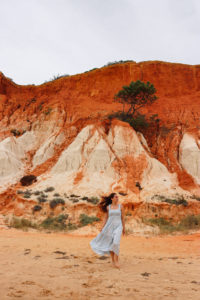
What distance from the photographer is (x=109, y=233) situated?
566 cm

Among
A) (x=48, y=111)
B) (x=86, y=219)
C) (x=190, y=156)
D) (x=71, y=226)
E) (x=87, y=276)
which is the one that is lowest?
(x=71, y=226)

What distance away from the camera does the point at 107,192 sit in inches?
582

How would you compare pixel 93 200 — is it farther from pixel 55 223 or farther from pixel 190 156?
pixel 190 156

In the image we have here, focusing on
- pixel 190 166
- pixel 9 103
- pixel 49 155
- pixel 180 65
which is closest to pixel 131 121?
pixel 190 166

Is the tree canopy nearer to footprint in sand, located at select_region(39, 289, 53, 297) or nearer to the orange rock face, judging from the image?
the orange rock face

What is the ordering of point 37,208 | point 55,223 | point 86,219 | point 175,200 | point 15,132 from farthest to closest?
point 15,132
point 175,200
point 37,208
point 86,219
point 55,223

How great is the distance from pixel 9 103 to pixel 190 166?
823 inches

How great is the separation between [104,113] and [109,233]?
19069 mm

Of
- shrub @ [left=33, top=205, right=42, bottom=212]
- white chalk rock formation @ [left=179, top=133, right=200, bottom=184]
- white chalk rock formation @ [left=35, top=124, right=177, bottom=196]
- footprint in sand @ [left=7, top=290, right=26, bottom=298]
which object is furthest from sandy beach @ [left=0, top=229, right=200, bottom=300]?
white chalk rock formation @ [left=179, top=133, right=200, bottom=184]

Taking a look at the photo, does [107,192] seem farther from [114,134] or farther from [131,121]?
[131,121]

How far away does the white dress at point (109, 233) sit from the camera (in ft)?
18.2

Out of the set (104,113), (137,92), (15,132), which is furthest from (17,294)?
(15,132)

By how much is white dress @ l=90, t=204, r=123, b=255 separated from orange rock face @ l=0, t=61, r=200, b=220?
31.5 feet

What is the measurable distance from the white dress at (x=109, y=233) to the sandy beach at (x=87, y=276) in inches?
16.2
